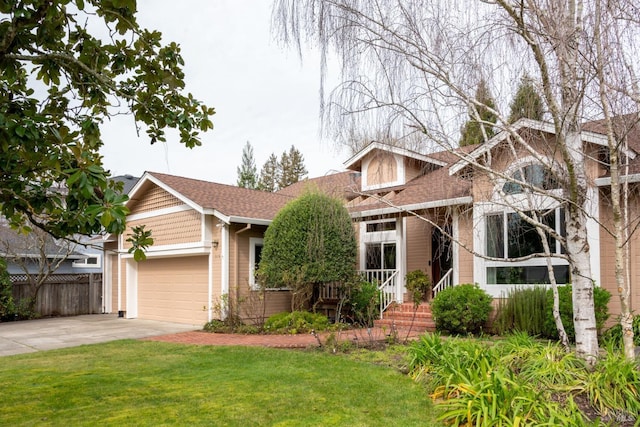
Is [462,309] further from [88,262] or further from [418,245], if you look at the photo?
[88,262]

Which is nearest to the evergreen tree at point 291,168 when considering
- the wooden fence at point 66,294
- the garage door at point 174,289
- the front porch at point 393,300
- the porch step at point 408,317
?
the wooden fence at point 66,294

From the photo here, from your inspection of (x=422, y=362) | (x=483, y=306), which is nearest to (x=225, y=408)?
Result: (x=422, y=362)

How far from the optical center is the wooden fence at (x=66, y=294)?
60.6 ft

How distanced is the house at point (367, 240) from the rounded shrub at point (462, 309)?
0.60 m

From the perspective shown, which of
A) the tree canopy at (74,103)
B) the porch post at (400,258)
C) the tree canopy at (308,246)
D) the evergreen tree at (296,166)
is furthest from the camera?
the evergreen tree at (296,166)

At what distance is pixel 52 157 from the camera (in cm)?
418

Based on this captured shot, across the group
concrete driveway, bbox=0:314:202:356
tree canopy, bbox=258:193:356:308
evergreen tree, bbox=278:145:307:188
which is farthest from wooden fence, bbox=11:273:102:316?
evergreen tree, bbox=278:145:307:188

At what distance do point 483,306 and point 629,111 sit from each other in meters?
6.28

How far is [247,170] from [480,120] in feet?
137

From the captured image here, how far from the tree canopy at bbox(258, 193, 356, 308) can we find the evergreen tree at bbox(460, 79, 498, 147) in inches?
246

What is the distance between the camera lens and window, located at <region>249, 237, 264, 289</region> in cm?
1442

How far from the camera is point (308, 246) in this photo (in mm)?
12703

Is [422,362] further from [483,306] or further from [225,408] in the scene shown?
[483,306]

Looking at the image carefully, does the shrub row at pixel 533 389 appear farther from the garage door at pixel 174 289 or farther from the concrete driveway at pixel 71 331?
the garage door at pixel 174 289
